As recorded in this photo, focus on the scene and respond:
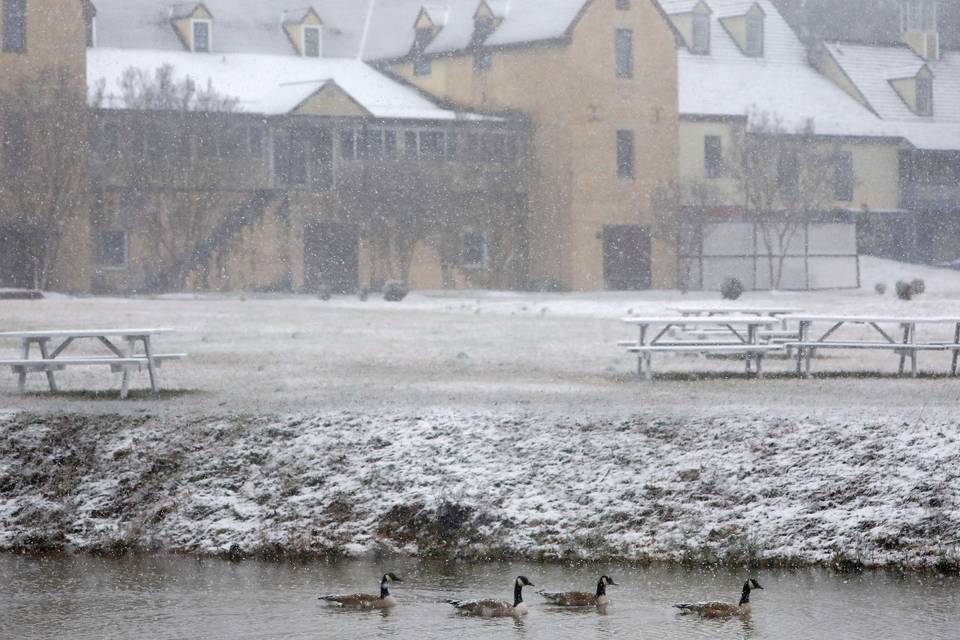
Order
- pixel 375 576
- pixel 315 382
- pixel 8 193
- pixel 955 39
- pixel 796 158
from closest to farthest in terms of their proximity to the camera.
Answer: pixel 375 576 → pixel 315 382 → pixel 8 193 → pixel 796 158 → pixel 955 39

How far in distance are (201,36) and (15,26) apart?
8.83 metres

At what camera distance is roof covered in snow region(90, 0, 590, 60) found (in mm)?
55500

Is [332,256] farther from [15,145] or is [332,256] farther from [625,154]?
[625,154]

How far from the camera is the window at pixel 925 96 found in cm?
6712

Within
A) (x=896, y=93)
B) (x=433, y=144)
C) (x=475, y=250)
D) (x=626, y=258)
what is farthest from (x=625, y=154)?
(x=896, y=93)

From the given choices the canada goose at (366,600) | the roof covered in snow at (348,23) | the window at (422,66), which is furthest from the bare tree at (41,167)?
the canada goose at (366,600)

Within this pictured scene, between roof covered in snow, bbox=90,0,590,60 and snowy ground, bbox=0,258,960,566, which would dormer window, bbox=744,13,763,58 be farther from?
snowy ground, bbox=0,258,960,566

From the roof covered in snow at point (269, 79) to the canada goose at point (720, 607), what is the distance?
41.4 meters

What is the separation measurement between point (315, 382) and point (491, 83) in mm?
38534

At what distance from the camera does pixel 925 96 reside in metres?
67.4

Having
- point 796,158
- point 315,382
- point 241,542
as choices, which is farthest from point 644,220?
point 241,542

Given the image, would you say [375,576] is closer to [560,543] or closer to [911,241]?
[560,543]

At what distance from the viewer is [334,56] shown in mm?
60219

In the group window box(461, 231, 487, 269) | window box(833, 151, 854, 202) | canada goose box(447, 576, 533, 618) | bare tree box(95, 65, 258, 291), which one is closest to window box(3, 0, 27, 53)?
bare tree box(95, 65, 258, 291)
